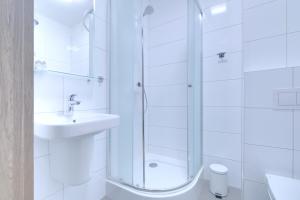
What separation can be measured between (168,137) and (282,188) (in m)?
1.25

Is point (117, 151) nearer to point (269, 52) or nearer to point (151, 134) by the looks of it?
point (151, 134)

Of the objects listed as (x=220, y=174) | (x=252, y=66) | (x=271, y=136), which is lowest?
(x=220, y=174)

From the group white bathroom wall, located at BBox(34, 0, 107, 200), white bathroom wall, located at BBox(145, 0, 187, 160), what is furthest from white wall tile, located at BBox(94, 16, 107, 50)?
white bathroom wall, located at BBox(145, 0, 187, 160)

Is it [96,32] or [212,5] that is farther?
[212,5]

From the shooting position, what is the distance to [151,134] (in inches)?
88.0

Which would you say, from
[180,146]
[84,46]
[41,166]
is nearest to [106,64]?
[84,46]

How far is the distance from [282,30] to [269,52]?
0.18m

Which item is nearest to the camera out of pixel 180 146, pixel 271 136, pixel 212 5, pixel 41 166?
pixel 41 166

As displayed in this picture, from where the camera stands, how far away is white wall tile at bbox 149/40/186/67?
1.98 metres

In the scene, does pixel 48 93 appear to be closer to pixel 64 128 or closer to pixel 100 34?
pixel 64 128

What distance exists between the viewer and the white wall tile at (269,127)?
1.19 metres

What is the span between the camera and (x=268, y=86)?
4.09 feet

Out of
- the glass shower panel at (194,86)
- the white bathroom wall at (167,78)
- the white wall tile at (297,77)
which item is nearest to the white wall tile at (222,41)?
the glass shower panel at (194,86)

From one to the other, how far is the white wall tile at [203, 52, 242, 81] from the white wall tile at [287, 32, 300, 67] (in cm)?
45
